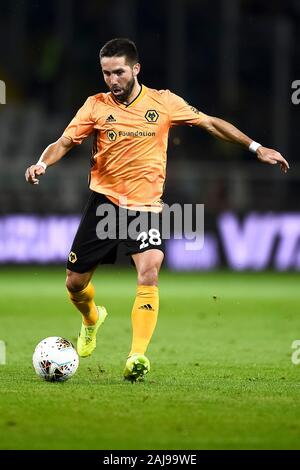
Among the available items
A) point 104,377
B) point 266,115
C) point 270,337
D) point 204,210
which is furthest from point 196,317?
point 266,115

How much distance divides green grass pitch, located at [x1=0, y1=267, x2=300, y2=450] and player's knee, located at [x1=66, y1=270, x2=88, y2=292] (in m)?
0.65

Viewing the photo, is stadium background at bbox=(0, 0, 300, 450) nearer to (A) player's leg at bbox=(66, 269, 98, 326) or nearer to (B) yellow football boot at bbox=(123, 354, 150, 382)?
(B) yellow football boot at bbox=(123, 354, 150, 382)

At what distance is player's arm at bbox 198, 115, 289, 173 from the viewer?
8406mm

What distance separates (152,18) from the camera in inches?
1169

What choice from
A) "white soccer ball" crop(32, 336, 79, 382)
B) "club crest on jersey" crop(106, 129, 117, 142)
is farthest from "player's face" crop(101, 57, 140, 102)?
"white soccer ball" crop(32, 336, 79, 382)

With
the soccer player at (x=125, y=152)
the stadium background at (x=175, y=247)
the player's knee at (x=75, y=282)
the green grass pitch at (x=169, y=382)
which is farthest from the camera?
the player's knee at (x=75, y=282)

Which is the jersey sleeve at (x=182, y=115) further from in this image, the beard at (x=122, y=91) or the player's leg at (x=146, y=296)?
the player's leg at (x=146, y=296)

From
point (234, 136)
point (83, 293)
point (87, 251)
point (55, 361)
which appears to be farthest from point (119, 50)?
point (55, 361)

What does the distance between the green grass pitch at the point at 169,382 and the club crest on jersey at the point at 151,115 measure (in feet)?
6.44

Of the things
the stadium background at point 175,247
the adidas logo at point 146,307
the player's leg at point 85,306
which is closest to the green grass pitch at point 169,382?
the stadium background at point 175,247

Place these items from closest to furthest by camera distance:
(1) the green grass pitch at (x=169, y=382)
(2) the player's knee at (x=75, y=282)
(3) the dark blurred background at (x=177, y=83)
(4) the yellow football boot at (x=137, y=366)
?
(1) the green grass pitch at (x=169, y=382) → (4) the yellow football boot at (x=137, y=366) → (2) the player's knee at (x=75, y=282) → (3) the dark blurred background at (x=177, y=83)

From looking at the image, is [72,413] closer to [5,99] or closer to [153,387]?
[153,387]

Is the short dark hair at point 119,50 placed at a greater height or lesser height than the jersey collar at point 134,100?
greater

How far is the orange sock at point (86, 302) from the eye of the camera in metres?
8.88
